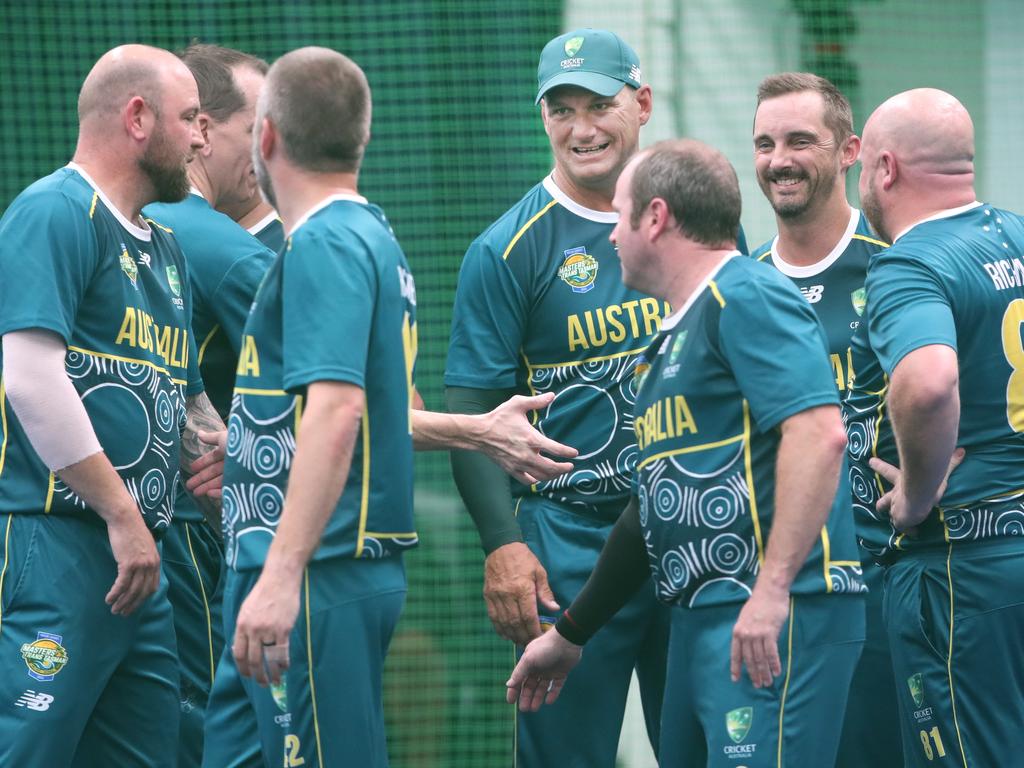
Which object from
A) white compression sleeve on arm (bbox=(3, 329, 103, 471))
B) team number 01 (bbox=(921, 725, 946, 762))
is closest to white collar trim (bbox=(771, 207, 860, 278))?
team number 01 (bbox=(921, 725, 946, 762))

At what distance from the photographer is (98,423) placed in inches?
135

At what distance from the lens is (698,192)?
3.17 metres

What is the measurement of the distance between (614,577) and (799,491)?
2.08ft

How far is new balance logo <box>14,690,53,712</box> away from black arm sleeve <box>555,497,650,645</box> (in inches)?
47.3

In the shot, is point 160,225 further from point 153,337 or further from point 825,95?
point 825,95

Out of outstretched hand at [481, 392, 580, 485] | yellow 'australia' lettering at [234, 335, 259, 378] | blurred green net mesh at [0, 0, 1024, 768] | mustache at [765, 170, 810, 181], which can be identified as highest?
blurred green net mesh at [0, 0, 1024, 768]

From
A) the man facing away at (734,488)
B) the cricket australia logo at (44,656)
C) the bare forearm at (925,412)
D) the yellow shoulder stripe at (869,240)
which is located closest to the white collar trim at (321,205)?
the man facing away at (734,488)

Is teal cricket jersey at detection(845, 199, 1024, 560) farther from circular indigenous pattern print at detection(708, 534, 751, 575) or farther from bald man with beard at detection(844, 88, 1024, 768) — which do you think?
circular indigenous pattern print at detection(708, 534, 751, 575)

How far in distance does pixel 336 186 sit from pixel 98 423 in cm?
90

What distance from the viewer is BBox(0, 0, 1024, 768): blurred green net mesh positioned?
23.4 ft

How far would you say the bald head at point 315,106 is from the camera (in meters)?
2.92

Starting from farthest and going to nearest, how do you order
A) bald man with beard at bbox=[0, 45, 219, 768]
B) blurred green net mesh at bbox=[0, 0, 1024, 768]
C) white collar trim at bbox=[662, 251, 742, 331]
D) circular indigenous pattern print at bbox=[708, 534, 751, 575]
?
1. blurred green net mesh at bbox=[0, 0, 1024, 768]
2. bald man with beard at bbox=[0, 45, 219, 768]
3. white collar trim at bbox=[662, 251, 742, 331]
4. circular indigenous pattern print at bbox=[708, 534, 751, 575]

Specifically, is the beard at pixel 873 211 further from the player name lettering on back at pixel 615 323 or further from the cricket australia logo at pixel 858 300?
the player name lettering on back at pixel 615 323

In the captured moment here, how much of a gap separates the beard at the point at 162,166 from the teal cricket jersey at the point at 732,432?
136 centimetres
